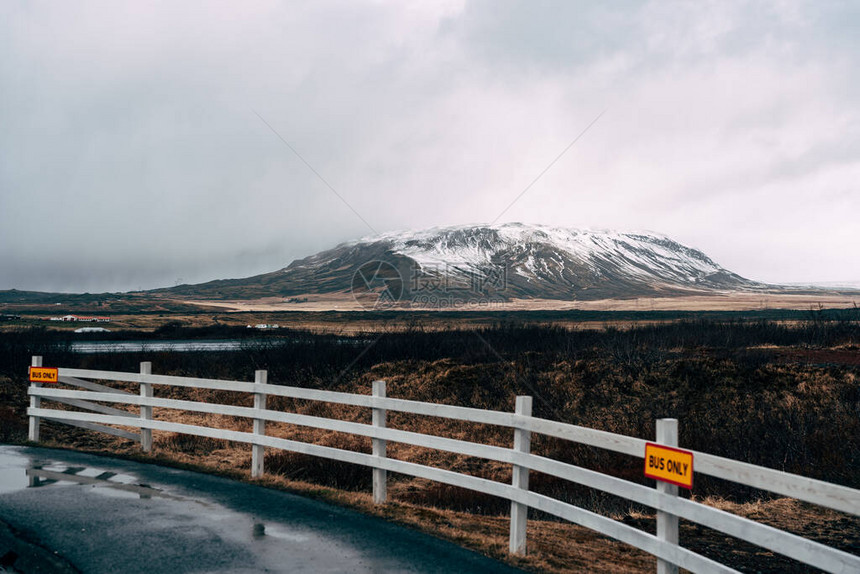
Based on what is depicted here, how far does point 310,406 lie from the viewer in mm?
20656

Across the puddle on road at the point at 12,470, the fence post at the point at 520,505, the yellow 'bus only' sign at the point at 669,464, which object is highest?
the yellow 'bus only' sign at the point at 669,464

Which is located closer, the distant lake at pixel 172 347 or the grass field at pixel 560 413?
the grass field at pixel 560 413

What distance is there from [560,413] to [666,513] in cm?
1558

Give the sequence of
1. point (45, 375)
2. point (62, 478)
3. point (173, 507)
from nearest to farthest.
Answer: point (173, 507), point (62, 478), point (45, 375)

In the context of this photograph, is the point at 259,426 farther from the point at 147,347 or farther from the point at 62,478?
the point at 147,347

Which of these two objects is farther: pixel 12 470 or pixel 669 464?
pixel 12 470

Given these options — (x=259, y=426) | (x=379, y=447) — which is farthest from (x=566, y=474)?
(x=259, y=426)

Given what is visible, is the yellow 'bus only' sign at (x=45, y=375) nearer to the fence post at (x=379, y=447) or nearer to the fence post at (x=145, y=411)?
the fence post at (x=145, y=411)

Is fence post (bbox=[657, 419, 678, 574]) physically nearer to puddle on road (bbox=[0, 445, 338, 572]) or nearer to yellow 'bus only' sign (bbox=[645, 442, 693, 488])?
yellow 'bus only' sign (bbox=[645, 442, 693, 488])

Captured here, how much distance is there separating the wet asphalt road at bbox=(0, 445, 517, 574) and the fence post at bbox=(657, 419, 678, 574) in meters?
1.53

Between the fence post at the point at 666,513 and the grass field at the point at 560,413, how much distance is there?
1.31 metres

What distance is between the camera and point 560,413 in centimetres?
2027

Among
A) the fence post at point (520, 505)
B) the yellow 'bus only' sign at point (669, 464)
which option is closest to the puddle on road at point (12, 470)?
the fence post at point (520, 505)

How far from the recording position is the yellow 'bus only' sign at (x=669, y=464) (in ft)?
15.5
